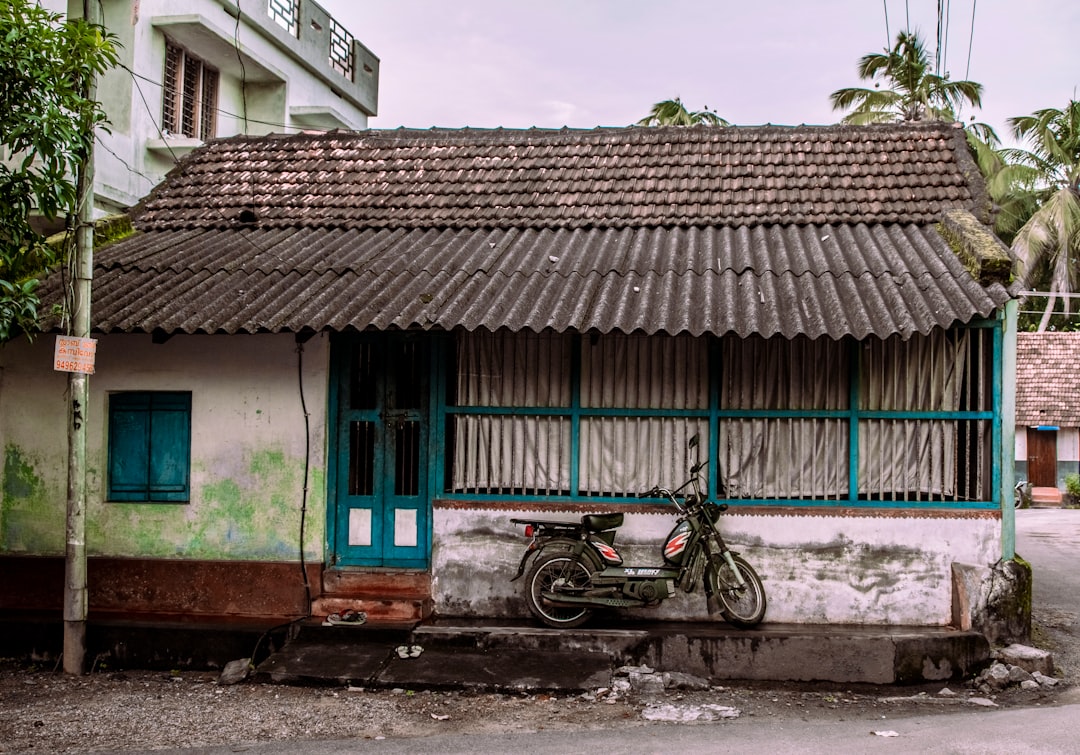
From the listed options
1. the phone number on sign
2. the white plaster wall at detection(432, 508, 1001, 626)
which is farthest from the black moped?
the phone number on sign

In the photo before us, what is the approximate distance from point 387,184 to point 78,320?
14.1 ft

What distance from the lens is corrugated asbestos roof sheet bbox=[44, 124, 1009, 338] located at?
7.63m

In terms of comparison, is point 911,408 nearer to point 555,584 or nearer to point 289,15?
point 555,584

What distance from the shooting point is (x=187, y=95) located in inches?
A: 619

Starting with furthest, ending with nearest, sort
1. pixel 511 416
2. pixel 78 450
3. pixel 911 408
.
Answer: pixel 511 416 → pixel 911 408 → pixel 78 450

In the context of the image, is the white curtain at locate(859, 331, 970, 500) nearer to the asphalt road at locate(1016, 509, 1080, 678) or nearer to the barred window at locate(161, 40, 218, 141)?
the asphalt road at locate(1016, 509, 1080, 678)

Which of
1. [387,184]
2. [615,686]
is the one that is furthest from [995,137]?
[615,686]

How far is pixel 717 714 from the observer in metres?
6.40

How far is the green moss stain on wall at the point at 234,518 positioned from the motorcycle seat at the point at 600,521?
2.46 meters

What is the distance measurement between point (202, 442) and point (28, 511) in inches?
73.2

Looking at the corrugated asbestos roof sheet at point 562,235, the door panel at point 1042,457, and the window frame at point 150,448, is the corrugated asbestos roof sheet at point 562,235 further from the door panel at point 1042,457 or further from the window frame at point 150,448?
the door panel at point 1042,457

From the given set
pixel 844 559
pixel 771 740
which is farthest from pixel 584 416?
pixel 771 740

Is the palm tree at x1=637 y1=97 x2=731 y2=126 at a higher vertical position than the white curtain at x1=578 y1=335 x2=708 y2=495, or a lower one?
higher

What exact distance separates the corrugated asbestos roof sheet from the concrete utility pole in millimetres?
436
